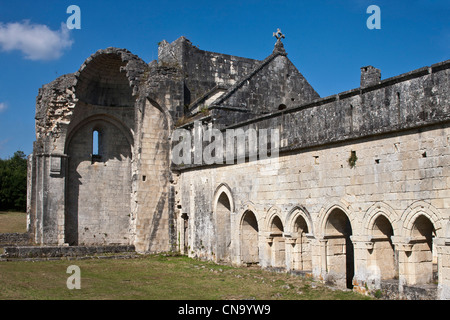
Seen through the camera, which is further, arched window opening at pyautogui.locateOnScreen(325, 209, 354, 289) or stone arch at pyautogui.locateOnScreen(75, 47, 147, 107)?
stone arch at pyautogui.locateOnScreen(75, 47, 147, 107)

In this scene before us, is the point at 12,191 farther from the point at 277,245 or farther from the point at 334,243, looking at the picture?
the point at 334,243

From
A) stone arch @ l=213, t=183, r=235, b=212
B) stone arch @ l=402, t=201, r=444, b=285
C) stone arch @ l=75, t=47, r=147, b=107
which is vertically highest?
stone arch @ l=75, t=47, r=147, b=107

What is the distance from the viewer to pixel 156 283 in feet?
44.0

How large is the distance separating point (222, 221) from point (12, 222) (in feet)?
76.9

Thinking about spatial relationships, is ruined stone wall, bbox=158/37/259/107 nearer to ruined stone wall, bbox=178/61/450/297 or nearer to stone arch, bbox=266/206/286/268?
ruined stone wall, bbox=178/61/450/297

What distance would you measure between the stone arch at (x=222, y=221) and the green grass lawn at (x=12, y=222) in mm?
18127

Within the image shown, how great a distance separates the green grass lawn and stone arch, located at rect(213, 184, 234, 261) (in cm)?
1813

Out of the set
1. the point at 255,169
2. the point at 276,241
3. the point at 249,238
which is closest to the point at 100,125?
the point at 249,238

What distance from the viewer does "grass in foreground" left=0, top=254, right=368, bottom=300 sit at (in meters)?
11.4

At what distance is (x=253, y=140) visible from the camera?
16016mm

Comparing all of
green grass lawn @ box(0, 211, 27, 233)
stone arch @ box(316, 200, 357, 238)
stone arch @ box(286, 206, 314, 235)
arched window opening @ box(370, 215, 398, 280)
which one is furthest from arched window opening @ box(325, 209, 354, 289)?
green grass lawn @ box(0, 211, 27, 233)
